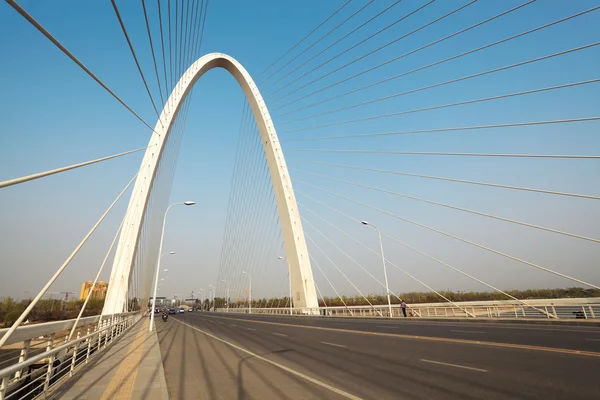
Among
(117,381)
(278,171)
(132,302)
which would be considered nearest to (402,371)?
(117,381)

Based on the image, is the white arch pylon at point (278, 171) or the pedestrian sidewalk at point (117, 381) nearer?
the pedestrian sidewalk at point (117, 381)

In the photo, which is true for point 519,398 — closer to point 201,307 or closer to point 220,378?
point 220,378

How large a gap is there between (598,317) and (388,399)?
18.2 metres

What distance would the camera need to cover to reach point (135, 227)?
20.9 m

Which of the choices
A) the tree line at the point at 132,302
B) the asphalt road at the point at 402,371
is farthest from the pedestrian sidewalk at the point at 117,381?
the tree line at the point at 132,302

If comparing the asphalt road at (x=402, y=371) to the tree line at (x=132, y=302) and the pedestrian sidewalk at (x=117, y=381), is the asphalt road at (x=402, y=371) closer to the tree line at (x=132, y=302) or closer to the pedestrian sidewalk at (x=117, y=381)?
the pedestrian sidewalk at (x=117, y=381)

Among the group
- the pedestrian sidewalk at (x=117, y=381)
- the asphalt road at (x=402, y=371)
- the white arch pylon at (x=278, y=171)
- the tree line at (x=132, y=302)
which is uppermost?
the white arch pylon at (x=278, y=171)

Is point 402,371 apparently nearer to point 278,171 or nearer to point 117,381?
point 117,381

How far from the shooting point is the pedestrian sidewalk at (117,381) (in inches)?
221

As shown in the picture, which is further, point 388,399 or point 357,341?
point 357,341

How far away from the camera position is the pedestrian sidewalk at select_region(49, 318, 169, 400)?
560 cm

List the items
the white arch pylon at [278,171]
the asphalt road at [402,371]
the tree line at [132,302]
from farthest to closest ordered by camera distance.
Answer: the white arch pylon at [278,171], the tree line at [132,302], the asphalt road at [402,371]

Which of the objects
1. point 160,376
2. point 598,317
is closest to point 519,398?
point 160,376

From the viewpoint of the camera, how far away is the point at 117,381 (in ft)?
21.9
